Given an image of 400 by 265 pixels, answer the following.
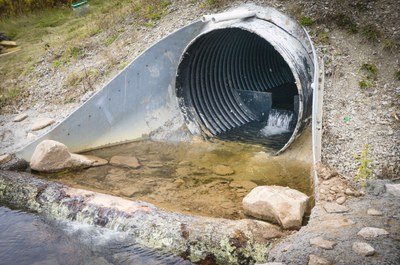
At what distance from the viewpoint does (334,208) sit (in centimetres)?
441

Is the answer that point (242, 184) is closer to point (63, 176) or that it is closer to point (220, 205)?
point (220, 205)

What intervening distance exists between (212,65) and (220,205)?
3.68m

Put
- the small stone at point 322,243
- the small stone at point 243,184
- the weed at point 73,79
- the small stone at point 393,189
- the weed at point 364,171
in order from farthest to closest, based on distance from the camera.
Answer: the weed at point 73,79 → the small stone at point 243,184 → the weed at point 364,171 → the small stone at point 393,189 → the small stone at point 322,243

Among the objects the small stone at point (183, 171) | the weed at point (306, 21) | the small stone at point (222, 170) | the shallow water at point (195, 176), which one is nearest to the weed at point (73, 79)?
the shallow water at point (195, 176)

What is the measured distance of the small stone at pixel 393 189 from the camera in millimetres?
4465

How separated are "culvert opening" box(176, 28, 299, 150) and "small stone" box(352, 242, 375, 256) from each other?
3666 mm

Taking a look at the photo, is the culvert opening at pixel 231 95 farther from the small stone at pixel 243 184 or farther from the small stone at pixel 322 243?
the small stone at pixel 322 243

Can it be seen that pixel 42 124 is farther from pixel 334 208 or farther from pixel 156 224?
pixel 334 208

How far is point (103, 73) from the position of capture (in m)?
8.72

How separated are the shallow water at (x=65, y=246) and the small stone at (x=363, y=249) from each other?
66.1 inches

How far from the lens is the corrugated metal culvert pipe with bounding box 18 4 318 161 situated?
265 inches

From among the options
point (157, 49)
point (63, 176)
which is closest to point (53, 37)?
point (157, 49)

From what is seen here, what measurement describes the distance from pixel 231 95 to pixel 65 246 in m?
5.03

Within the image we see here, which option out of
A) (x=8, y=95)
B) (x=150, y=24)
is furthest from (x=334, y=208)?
(x=8, y=95)
